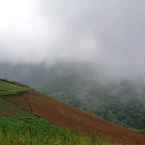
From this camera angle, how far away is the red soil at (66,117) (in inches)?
2194

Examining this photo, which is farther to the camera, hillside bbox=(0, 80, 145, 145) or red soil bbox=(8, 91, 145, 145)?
red soil bbox=(8, 91, 145, 145)

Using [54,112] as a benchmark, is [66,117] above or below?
below

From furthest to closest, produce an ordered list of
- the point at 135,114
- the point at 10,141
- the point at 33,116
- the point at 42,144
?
the point at 135,114, the point at 33,116, the point at 42,144, the point at 10,141

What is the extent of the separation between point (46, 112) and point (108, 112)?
451 feet

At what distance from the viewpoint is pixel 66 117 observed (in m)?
61.1

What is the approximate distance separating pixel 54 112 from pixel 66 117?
6.83ft

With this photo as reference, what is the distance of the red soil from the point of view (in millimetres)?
55734

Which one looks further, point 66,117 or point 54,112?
point 54,112

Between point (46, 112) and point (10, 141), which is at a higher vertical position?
point (10, 141)

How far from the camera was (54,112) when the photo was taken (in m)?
61.7

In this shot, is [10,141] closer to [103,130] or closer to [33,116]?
[33,116]

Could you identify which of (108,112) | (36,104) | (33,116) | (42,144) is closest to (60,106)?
(36,104)

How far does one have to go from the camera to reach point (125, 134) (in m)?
60.2

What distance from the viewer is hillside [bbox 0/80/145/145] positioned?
54.2 metres
